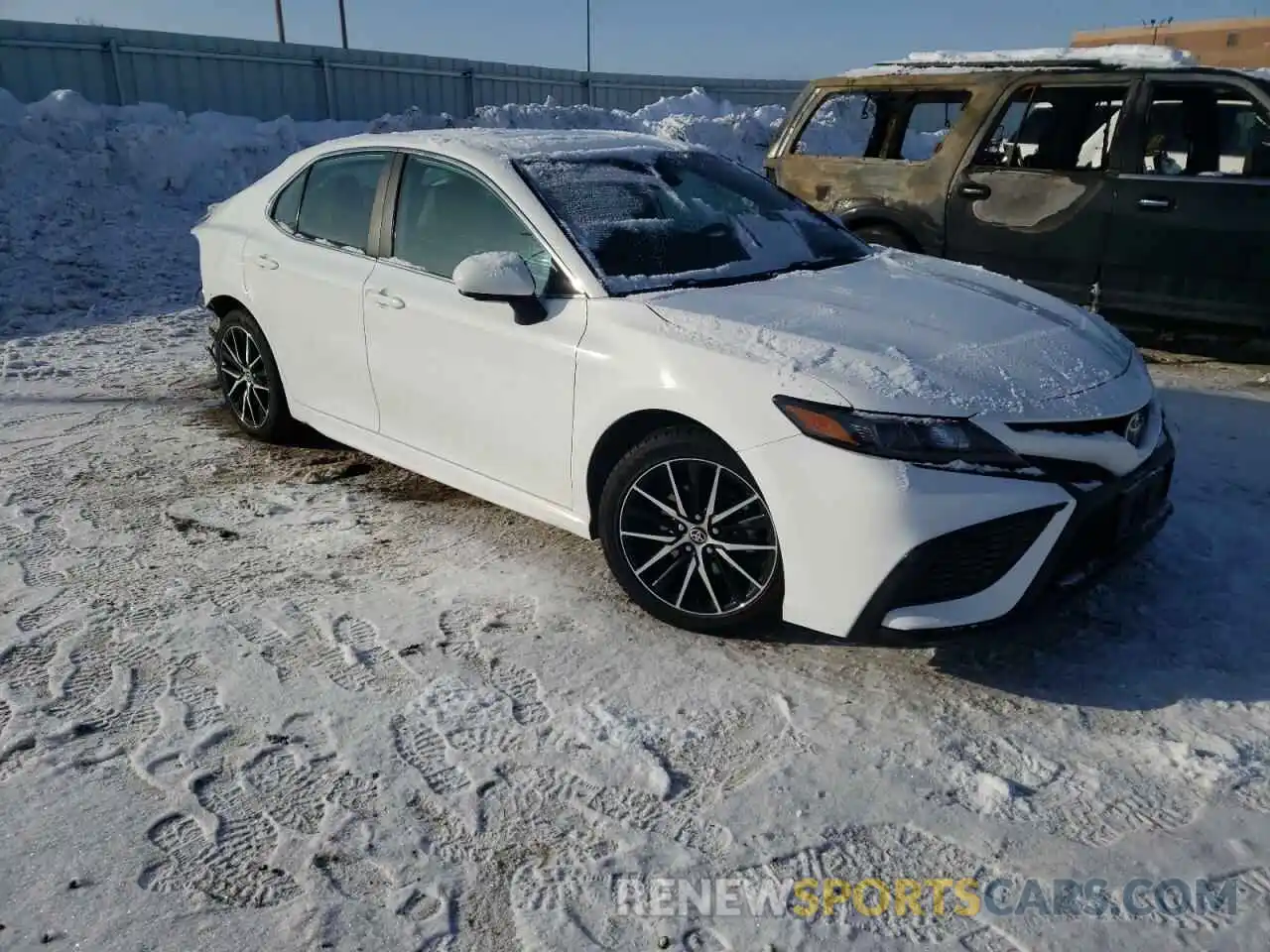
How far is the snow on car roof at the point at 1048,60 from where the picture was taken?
6.44 metres

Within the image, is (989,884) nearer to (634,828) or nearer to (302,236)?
(634,828)

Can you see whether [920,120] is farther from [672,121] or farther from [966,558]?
[672,121]

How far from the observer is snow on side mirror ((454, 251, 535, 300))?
11.5ft

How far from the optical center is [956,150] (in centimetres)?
681

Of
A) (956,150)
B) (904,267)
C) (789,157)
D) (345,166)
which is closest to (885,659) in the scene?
(904,267)

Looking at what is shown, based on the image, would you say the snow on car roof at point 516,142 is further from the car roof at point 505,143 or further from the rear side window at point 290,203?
the rear side window at point 290,203

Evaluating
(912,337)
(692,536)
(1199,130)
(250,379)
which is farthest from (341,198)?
(1199,130)

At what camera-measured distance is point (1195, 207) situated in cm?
Result: 602

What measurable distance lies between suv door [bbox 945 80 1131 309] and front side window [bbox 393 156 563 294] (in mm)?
3972

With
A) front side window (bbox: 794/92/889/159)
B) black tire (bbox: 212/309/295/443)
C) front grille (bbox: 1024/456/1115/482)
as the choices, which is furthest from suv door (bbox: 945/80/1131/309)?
black tire (bbox: 212/309/295/443)

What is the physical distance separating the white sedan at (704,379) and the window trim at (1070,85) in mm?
2674

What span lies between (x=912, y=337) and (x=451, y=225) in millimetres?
1872

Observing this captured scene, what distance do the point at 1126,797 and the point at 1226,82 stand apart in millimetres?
5115

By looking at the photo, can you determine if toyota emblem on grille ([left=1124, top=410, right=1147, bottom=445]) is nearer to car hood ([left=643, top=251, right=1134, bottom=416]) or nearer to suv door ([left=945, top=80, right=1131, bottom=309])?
car hood ([left=643, top=251, right=1134, bottom=416])
